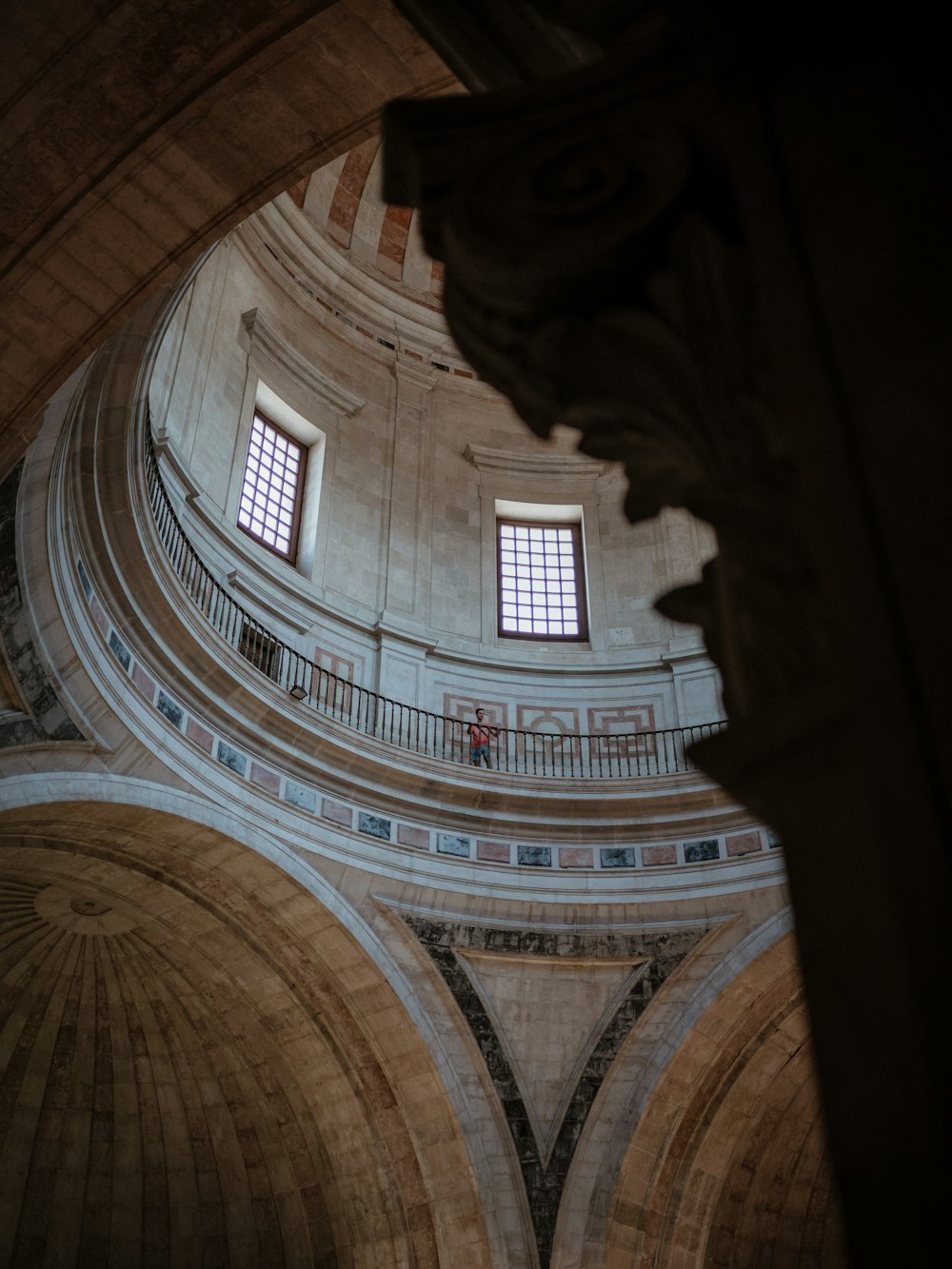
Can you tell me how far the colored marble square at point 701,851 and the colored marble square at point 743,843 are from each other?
4.6 inches

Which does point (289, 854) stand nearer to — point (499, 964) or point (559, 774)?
point (499, 964)

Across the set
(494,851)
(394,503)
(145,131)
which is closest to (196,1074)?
(494,851)

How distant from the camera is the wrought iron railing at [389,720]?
11.4m

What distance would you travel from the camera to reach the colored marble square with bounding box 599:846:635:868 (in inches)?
508

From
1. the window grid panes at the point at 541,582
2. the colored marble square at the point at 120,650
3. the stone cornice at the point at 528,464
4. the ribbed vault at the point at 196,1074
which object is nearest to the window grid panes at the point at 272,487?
the stone cornice at the point at 528,464

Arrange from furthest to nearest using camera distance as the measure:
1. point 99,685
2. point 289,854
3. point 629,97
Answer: point 289,854, point 99,685, point 629,97

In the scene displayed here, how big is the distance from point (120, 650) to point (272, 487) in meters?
4.85

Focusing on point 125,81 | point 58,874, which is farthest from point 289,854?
point 125,81

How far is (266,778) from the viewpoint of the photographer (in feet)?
37.6

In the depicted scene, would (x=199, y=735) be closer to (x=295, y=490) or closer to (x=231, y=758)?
(x=231, y=758)

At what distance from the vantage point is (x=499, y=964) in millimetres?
12281

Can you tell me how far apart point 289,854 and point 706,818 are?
440cm

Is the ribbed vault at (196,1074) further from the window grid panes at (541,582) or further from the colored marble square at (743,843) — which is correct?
the window grid panes at (541,582)

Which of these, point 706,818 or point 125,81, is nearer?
point 125,81
